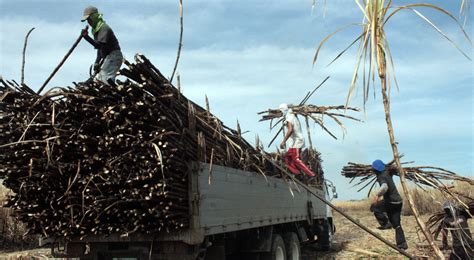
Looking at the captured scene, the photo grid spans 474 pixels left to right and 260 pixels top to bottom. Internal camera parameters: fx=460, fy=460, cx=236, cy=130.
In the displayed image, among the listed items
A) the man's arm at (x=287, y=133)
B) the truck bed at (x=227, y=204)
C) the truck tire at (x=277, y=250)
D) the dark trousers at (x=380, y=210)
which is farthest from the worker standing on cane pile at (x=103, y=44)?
the dark trousers at (x=380, y=210)

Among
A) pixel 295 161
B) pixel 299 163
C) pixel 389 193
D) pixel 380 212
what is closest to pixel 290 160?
pixel 295 161

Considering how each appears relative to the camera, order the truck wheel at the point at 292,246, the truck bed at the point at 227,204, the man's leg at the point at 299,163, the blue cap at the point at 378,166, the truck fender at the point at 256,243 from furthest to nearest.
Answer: the blue cap at the point at 378,166 < the man's leg at the point at 299,163 < the truck wheel at the point at 292,246 < the truck fender at the point at 256,243 < the truck bed at the point at 227,204

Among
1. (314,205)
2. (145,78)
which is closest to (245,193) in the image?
(145,78)

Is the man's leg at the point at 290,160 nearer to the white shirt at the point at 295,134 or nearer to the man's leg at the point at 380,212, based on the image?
the white shirt at the point at 295,134

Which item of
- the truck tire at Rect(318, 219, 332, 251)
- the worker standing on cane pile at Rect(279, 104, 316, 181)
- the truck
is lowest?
the truck tire at Rect(318, 219, 332, 251)

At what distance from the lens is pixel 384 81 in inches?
139

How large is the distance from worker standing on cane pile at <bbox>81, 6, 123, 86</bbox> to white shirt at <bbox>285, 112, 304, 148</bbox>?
4.34 meters

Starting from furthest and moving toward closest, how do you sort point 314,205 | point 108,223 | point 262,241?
point 314,205, point 262,241, point 108,223

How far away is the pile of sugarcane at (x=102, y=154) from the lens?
4324 millimetres

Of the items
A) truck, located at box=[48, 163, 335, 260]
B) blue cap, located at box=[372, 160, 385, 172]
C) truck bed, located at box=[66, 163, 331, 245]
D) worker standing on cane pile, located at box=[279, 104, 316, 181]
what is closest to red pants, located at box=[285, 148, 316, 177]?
worker standing on cane pile, located at box=[279, 104, 316, 181]

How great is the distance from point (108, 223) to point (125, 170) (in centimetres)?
60

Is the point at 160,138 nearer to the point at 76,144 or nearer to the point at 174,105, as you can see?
the point at 174,105

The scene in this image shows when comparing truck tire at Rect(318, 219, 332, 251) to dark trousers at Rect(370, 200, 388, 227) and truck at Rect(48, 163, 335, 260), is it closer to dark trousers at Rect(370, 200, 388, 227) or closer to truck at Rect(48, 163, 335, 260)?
dark trousers at Rect(370, 200, 388, 227)

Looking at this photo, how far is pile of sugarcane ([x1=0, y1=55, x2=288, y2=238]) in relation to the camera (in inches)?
170
